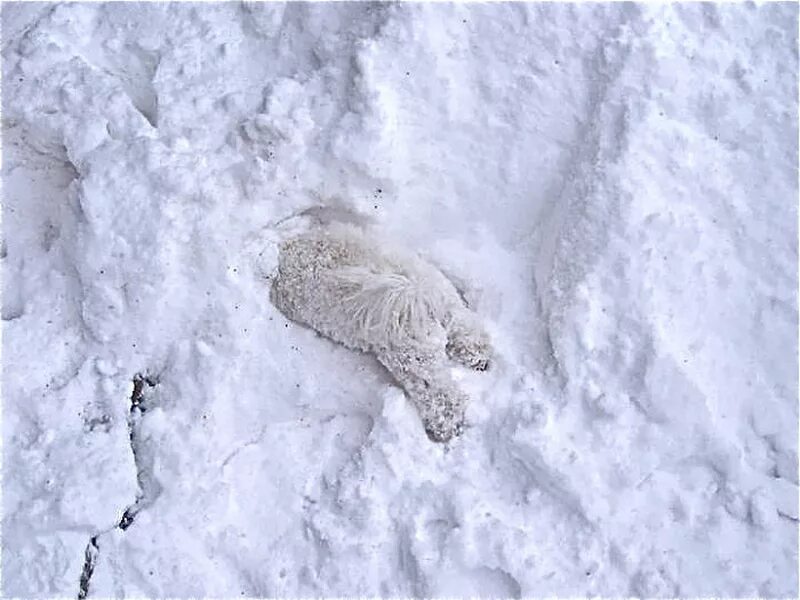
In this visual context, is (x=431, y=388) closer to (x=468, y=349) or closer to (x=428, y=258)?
(x=468, y=349)

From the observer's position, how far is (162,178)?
7.85ft

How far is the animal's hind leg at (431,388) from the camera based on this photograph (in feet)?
7.50

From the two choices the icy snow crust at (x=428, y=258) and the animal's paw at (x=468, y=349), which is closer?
the icy snow crust at (x=428, y=258)

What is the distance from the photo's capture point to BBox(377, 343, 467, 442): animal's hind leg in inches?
90.0

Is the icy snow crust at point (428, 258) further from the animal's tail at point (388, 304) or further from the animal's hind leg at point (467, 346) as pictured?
the animal's tail at point (388, 304)

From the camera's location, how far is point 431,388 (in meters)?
2.30

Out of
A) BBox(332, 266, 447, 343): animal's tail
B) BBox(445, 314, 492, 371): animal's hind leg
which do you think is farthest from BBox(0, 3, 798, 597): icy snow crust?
BBox(332, 266, 447, 343): animal's tail

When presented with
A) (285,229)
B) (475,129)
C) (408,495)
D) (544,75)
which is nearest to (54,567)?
(408,495)

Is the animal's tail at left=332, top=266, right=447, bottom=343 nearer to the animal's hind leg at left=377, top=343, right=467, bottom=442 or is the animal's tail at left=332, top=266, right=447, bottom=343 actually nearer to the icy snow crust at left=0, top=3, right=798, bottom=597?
the animal's hind leg at left=377, top=343, right=467, bottom=442

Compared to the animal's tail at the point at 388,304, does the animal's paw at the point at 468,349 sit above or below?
below

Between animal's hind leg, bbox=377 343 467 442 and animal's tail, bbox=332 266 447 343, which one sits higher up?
animal's tail, bbox=332 266 447 343

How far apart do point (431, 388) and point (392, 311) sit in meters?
0.22

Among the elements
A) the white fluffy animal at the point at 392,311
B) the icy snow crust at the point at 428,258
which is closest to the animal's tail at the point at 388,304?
the white fluffy animal at the point at 392,311

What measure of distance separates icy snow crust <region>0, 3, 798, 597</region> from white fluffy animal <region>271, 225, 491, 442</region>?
0.20 feet
